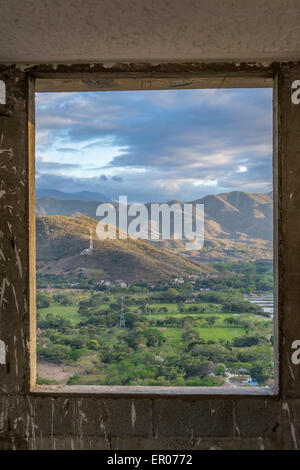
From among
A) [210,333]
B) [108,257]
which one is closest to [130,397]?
[210,333]

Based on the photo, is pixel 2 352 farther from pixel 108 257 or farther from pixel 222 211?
pixel 222 211

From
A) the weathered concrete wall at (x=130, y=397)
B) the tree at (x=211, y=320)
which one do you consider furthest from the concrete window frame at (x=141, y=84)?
the tree at (x=211, y=320)

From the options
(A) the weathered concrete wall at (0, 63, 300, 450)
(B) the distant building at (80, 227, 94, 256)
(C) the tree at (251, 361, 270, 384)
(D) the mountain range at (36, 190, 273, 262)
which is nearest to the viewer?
(A) the weathered concrete wall at (0, 63, 300, 450)

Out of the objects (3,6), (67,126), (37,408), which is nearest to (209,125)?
(67,126)

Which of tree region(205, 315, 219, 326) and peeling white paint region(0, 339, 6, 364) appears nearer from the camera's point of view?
peeling white paint region(0, 339, 6, 364)

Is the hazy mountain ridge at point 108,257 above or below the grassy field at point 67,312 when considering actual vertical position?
above

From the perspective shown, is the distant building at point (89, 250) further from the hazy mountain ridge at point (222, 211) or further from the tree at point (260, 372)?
the tree at point (260, 372)

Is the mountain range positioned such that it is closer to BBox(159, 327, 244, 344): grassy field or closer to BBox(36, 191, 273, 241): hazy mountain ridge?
BBox(36, 191, 273, 241): hazy mountain ridge

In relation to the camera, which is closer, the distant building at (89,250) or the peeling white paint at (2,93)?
the peeling white paint at (2,93)

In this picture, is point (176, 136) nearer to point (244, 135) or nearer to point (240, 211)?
point (244, 135)

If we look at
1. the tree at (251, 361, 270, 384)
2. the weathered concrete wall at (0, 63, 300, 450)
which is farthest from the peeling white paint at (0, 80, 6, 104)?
the tree at (251, 361, 270, 384)
